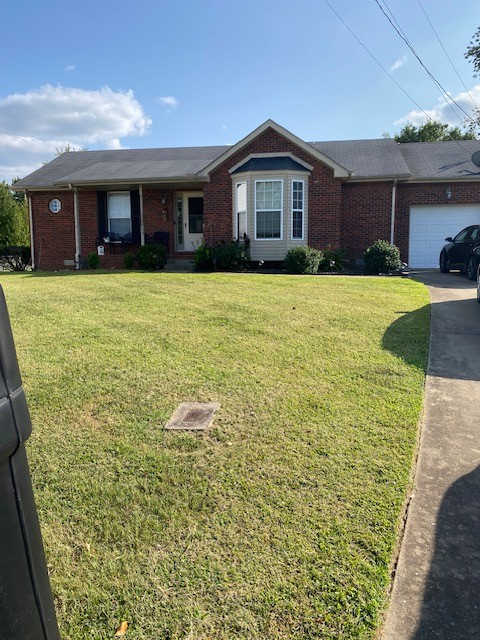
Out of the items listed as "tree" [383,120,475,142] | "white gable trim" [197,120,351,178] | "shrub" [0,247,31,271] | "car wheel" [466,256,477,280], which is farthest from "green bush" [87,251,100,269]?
"tree" [383,120,475,142]

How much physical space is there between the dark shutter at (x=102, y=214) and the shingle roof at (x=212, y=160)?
0.84 meters

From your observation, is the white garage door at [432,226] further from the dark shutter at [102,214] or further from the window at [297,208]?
the dark shutter at [102,214]

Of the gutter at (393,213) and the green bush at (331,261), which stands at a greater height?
the gutter at (393,213)

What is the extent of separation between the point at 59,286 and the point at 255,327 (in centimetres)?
575

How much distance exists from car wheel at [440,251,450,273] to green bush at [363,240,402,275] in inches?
72.0

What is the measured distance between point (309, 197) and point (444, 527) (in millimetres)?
14253

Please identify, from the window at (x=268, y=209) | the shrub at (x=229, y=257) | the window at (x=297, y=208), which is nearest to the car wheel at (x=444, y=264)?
the window at (x=297, y=208)

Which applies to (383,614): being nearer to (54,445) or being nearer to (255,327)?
(54,445)

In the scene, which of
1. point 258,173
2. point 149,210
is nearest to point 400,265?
point 258,173

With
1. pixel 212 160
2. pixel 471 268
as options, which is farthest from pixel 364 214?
pixel 212 160

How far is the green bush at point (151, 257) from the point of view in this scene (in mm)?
15781

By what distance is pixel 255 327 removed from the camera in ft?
22.5

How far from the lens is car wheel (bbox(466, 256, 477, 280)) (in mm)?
13531

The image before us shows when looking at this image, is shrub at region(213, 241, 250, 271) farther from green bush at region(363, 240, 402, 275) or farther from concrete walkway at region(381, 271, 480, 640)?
concrete walkway at region(381, 271, 480, 640)
